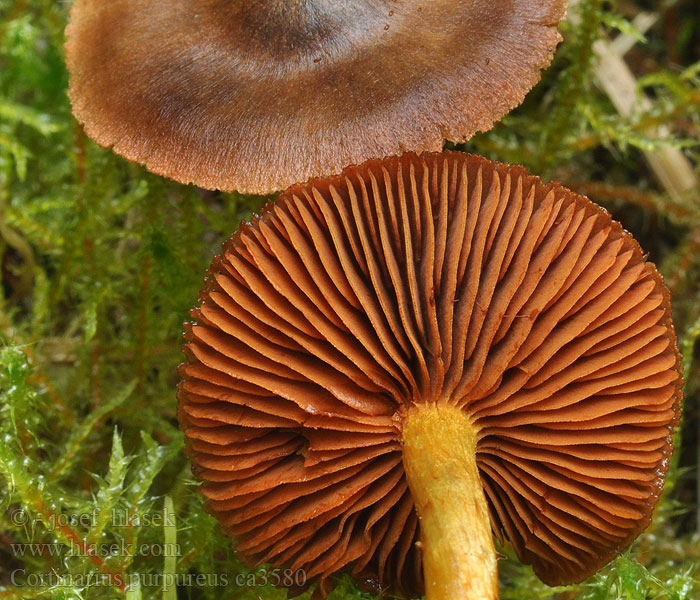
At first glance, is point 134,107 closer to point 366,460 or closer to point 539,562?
point 366,460

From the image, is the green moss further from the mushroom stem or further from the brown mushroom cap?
the brown mushroom cap

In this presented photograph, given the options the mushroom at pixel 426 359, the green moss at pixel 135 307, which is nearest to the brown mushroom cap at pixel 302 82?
the mushroom at pixel 426 359

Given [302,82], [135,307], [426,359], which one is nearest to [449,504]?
[426,359]

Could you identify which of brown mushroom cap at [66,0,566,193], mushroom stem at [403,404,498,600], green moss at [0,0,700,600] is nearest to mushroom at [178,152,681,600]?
mushroom stem at [403,404,498,600]

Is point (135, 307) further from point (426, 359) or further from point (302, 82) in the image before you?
point (426, 359)

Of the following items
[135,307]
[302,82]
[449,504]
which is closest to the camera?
[449,504]

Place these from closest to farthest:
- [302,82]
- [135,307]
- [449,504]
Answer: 1. [449,504]
2. [302,82]
3. [135,307]

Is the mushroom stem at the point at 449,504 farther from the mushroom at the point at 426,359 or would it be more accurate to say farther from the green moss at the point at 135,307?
the green moss at the point at 135,307

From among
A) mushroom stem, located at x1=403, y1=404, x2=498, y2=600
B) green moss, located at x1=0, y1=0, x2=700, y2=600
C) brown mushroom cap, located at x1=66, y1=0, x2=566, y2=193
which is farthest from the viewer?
green moss, located at x1=0, y1=0, x2=700, y2=600
